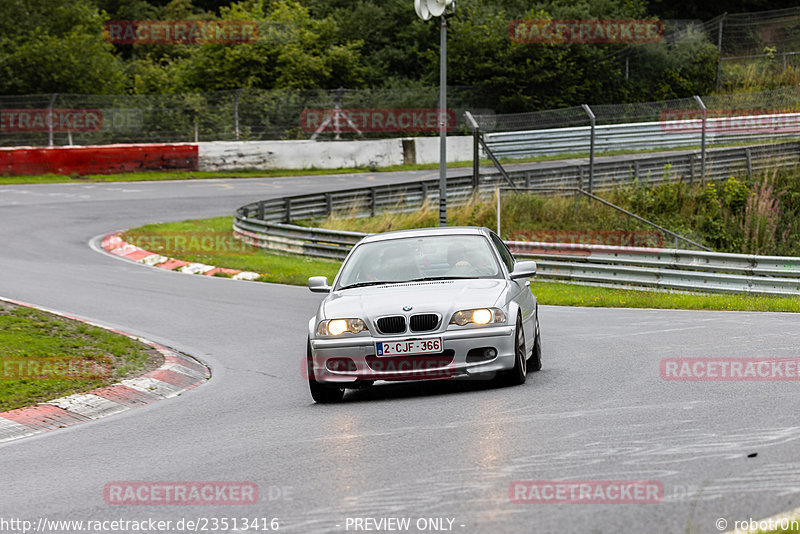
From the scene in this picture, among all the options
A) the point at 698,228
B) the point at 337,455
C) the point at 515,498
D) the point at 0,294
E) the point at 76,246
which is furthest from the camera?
the point at 698,228

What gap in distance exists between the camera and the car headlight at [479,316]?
29.4ft

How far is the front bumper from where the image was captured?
888cm

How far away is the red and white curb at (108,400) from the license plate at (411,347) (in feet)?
8.66

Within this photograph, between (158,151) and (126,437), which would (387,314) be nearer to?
(126,437)

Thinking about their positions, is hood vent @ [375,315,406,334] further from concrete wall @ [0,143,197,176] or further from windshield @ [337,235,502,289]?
concrete wall @ [0,143,197,176]

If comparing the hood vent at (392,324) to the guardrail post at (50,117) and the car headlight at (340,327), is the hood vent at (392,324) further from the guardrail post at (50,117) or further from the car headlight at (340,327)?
the guardrail post at (50,117)

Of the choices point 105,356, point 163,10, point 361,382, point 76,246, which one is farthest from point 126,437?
point 163,10

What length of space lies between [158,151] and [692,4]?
34.2 metres

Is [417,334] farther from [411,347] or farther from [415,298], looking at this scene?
[415,298]

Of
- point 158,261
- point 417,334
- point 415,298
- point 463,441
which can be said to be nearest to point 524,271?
point 415,298

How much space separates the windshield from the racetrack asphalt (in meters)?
1.04

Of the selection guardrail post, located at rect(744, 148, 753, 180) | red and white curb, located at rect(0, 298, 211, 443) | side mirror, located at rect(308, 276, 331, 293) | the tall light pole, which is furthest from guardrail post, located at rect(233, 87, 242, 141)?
side mirror, located at rect(308, 276, 331, 293)

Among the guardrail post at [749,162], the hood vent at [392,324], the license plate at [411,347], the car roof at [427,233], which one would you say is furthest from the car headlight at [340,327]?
the guardrail post at [749,162]

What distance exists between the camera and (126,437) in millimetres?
8211
